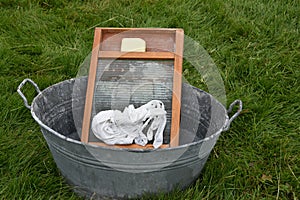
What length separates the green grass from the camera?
244cm

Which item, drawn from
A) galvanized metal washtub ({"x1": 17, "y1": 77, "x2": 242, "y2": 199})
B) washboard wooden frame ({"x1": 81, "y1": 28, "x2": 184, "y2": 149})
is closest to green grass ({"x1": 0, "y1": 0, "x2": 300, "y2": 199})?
galvanized metal washtub ({"x1": 17, "y1": 77, "x2": 242, "y2": 199})

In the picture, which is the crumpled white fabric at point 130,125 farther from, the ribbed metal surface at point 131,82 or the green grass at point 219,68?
the green grass at point 219,68

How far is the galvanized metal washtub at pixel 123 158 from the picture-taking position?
1.97 meters

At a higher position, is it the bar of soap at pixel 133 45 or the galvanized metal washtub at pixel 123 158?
the bar of soap at pixel 133 45

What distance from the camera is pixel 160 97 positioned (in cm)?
252

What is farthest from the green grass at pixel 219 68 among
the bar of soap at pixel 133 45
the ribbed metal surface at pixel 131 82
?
the bar of soap at pixel 133 45

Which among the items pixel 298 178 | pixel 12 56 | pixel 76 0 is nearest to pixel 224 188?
pixel 298 178

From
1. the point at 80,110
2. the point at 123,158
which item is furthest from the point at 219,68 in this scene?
the point at 123,158

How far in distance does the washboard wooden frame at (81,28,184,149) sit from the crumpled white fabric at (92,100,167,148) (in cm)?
5

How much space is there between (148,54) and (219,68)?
1.02 meters

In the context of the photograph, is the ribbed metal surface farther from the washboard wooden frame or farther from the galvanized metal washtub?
the galvanized metal washtub

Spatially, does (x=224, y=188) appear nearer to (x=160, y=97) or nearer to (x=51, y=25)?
(x=160, y=97)

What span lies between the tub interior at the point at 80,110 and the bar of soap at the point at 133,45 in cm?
32

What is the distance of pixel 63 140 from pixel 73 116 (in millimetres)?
717
